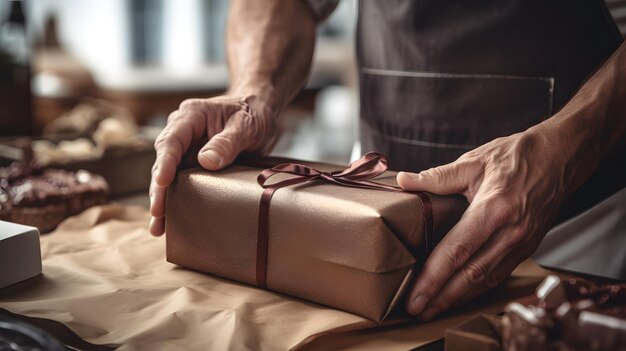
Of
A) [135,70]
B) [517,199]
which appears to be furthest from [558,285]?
[135,70]

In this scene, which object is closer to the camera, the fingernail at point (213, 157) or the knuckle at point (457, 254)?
the knuckle at point (457, 254)

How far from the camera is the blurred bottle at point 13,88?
2385 mm

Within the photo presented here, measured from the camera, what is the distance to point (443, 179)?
3.06 feet

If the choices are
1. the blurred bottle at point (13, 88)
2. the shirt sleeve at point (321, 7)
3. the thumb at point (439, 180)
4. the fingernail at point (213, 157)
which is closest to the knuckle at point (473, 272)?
the thumb at point (439, 180)

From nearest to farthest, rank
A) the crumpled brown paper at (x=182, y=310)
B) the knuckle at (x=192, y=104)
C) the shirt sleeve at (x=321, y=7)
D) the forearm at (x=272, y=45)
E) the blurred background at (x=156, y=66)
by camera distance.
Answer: the crumpled brown paper at (x=182, y=310) < the knuckle at (x=192, y=104) < the forearm at (x=272, y=45) < the shirt sleeve at (x=321, y=7) < the blurred background at (x=156, y=66)

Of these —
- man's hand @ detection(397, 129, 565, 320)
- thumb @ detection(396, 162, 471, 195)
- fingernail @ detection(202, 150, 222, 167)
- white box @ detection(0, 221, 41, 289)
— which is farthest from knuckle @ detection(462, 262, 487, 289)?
white box @ detection(0, 221, 41, 289)

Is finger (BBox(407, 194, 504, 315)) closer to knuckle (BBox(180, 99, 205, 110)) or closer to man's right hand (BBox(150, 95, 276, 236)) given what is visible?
man's right hand (BBox(150, 95, 276, 236))

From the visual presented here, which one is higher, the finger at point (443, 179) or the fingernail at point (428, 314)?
the finger at point (443, 179)

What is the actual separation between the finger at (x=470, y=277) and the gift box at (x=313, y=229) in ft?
0.15

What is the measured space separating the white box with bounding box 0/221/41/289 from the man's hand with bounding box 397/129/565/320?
1.87 feet

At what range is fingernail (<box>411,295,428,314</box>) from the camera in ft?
2.94

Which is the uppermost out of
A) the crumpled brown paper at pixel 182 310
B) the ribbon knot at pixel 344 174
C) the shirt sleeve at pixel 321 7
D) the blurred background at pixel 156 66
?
the shirt sleeve at pixel 321 7

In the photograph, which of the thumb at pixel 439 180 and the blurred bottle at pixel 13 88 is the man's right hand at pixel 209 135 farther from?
the blurred bottle at pixel 13 88

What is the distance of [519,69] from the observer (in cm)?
126
